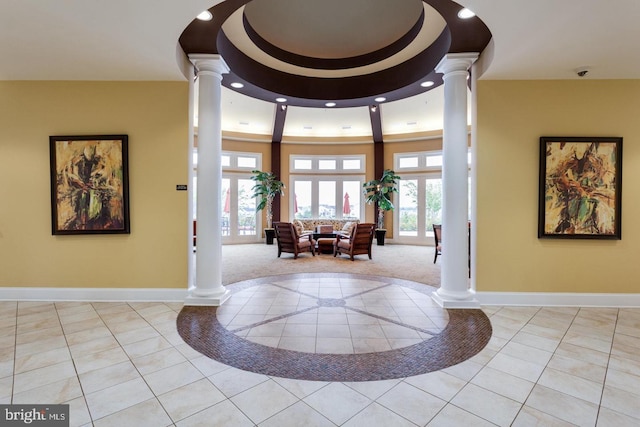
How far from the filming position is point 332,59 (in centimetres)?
530

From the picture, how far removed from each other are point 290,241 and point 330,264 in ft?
4.26

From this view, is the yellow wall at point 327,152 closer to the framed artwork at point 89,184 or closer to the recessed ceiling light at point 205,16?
the framed artwork at point 89,184

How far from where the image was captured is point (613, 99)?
12.1 feet

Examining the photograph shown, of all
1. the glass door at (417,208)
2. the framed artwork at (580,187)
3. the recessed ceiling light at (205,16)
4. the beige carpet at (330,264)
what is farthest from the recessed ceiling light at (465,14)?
the glass door at (417,208)

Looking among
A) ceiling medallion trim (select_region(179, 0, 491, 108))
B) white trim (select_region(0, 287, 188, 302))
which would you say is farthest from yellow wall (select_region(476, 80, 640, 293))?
white trim (select_region(0, 287, 188, 302))

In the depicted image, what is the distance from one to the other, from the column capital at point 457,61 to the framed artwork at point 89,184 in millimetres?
4291

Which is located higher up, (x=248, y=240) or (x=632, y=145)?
Result: (x=632, y=145)

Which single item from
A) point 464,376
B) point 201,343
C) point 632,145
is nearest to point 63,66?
point 201,343

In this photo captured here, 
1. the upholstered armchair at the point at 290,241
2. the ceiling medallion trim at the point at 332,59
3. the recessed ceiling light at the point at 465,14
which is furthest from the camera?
the upholstered armchair at the point at 290,241

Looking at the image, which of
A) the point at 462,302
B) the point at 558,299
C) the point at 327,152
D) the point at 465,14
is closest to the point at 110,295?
the point at 462,302

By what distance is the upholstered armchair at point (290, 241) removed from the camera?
280 inches

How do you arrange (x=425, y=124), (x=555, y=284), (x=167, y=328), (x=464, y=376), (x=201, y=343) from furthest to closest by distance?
(x=425, y=124)
(x=555, y=284)
(x=167, y=328)
(x=201, y=343)
(x=464, y=376)

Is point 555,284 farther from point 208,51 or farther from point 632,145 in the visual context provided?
point 208,51

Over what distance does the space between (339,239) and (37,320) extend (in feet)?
18.8
